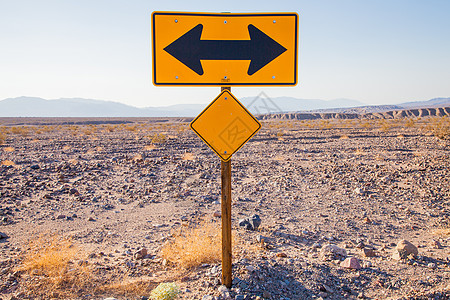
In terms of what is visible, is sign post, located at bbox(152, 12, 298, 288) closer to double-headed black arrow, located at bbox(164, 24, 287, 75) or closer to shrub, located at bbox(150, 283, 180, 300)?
double-headed black arrow, located at bbox(164, 24, 287, 75)

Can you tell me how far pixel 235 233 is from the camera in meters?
4.77

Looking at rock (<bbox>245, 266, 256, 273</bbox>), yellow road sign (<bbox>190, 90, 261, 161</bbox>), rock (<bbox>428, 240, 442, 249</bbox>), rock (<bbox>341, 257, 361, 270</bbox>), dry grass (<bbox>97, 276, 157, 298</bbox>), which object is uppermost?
yellow road sign (<bbox>190, 90, 261, 161</bbox>)

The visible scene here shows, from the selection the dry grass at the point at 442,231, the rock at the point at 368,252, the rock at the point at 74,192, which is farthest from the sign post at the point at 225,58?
the rock at the point at 74,192

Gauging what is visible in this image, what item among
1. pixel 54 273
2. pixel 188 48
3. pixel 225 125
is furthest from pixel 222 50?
pixel 54 273

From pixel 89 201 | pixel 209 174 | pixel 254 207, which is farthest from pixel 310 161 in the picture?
pixel 89 201

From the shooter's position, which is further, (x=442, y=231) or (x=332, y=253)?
(x=442, y=231)

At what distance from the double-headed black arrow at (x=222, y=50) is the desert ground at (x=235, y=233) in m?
2.14

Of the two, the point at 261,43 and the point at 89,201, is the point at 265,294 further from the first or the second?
the point at 89,201

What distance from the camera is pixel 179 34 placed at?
2.80 meters

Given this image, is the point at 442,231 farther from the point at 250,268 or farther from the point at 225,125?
the point at 225,125

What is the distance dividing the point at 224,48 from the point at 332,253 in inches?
114

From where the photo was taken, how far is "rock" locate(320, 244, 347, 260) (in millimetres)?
3961

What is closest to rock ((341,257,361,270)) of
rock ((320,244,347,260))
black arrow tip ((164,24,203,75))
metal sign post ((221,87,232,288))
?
rock ((320,244,347,260))

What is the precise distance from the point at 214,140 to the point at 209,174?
681 cm
